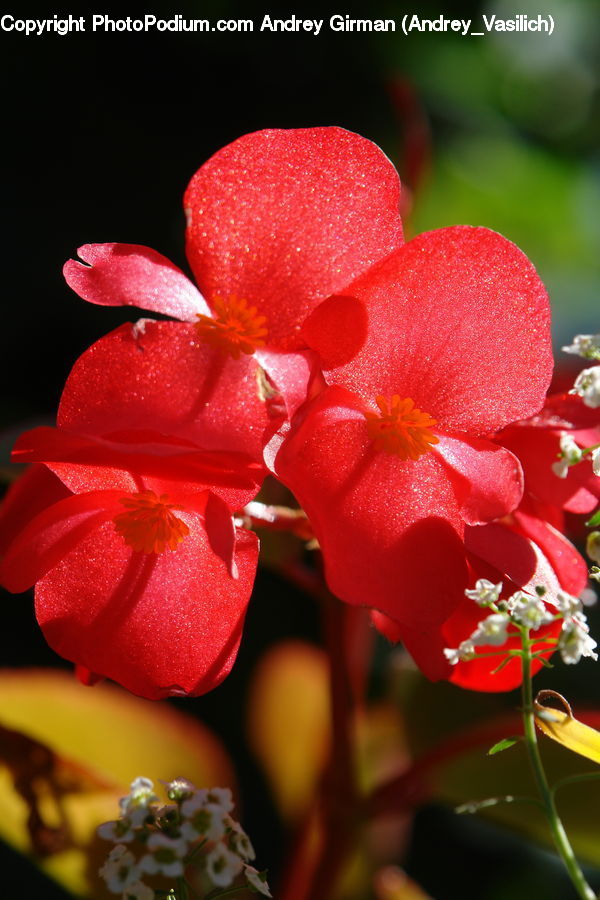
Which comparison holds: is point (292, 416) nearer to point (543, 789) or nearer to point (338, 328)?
point (338, 328)

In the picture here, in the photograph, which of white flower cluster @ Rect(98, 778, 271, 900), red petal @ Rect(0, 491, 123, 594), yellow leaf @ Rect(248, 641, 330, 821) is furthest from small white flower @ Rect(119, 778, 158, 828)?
yellow leaf @ Rect(248, 641, 330, 821)

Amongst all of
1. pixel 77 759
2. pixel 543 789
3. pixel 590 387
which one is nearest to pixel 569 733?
pixel 543 789

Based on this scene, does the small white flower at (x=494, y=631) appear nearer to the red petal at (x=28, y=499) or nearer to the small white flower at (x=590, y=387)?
the small white flower at (x=590, y=387)

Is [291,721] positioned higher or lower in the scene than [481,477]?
lower

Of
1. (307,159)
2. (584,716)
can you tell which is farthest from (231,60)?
(584,716)

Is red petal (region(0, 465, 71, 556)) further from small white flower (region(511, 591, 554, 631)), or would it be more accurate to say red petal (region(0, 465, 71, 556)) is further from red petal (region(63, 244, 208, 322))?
small white flower (region(511, 591, 554, 631))

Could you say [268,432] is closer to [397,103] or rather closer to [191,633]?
[191,633]
